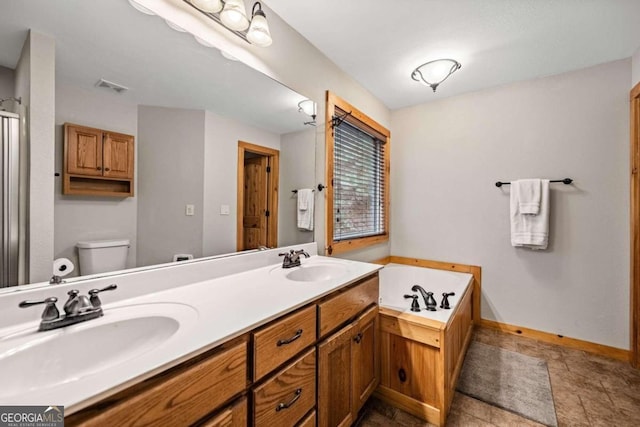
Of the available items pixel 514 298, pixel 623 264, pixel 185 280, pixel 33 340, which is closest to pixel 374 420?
pixel 185 280

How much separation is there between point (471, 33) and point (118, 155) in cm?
225

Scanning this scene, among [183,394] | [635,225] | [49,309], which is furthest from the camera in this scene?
[635,225]

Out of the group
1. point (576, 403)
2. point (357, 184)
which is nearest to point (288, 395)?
point (576, 403)

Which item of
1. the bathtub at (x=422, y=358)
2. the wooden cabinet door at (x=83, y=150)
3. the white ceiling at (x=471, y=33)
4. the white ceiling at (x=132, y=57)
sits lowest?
the bathtub at (x=422, y=358)

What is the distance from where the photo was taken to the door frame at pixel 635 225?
1.94 metres

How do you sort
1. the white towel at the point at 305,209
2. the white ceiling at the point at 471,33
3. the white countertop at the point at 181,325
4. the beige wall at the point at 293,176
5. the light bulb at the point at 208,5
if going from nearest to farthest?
the white countertop at the point at 181,325 < the light bulb at the point at 208,5 < the white ceiling at the point at 471,33 < the beige wall at the point at 293,176 < the white towel at the point at 305,209

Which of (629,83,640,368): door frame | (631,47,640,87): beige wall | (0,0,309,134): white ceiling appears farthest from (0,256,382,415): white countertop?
(631,47,640,87): beige wall

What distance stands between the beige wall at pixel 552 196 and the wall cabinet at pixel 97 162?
2.72 metres

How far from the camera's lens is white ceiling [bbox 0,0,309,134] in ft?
2.79

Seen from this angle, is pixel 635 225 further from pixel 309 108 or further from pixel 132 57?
pixel 132 57

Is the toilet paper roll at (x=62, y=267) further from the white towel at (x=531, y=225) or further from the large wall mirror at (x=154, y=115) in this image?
the white towel at (x=531, y=225)

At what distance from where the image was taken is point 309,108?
1.94 metres

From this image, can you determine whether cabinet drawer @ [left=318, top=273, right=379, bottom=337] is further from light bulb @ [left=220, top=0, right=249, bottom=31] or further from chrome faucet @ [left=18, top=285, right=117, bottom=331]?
light bulb @ [left=220, top=0, right=249, bottom=31]

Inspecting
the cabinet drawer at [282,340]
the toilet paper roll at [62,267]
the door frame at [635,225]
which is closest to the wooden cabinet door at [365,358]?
the cabinet drawer at [282,340]
